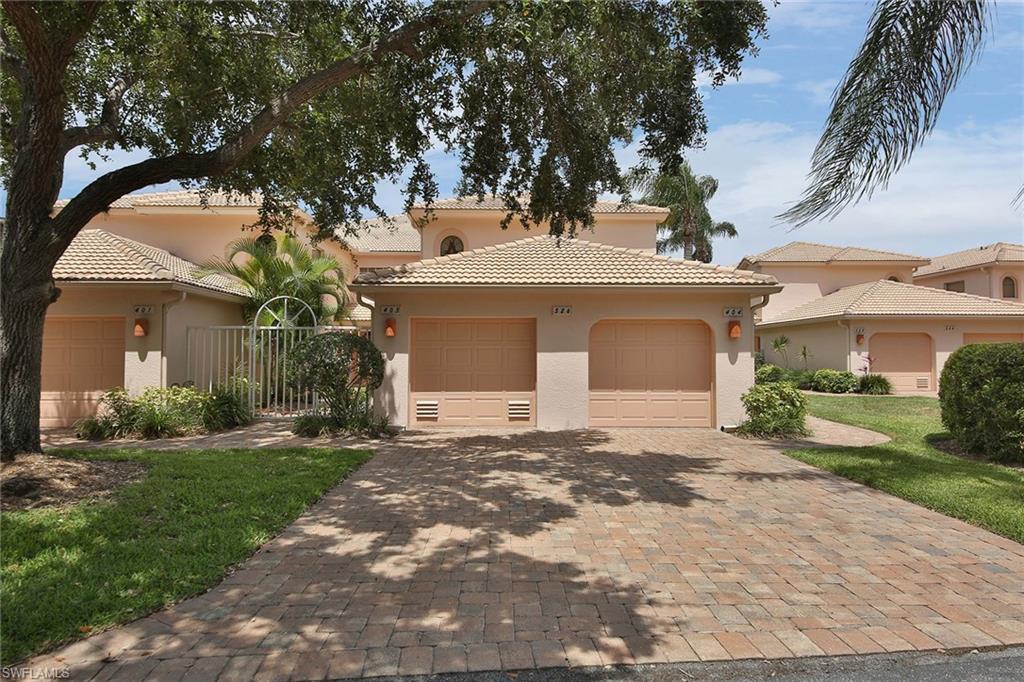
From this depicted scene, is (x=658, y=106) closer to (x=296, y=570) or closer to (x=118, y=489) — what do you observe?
(x=296, y=570)

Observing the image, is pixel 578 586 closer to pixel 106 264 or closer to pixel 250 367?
pixel 250 367

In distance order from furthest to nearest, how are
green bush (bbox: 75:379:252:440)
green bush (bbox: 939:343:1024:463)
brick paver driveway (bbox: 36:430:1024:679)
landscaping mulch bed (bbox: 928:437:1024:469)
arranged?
green bush (bbox: 75:379:252:440) → landscaping mulch bed (bbox: 928:437:1024:469) → green bush (bbox: 939:343:1024:463) → brick paver driveway (bbox: 36:430:1024:679)

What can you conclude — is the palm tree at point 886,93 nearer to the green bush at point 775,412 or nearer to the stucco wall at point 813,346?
the green bush at point 775,412

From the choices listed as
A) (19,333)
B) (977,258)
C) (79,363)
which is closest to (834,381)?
(977,258)

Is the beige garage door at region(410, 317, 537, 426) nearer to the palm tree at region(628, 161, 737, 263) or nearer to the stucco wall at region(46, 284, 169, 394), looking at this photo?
the stucco wall at region(46, 284, 169, 394)

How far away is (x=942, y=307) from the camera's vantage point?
864 inches

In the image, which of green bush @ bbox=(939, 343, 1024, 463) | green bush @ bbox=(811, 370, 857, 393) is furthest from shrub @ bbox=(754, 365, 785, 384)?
green bush @ bbox=(939, 343, 1024, 463)

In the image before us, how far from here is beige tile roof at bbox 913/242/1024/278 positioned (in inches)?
1187

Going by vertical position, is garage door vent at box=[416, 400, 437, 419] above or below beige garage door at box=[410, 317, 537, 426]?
below

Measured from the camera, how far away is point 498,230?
20984 millimetres

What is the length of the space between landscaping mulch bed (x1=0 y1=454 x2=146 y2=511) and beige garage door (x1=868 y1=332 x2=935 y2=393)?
78.9ft

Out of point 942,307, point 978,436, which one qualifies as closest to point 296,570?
point 978,436

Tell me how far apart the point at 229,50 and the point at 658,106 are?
655 centimetres

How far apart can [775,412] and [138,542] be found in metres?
10.7
